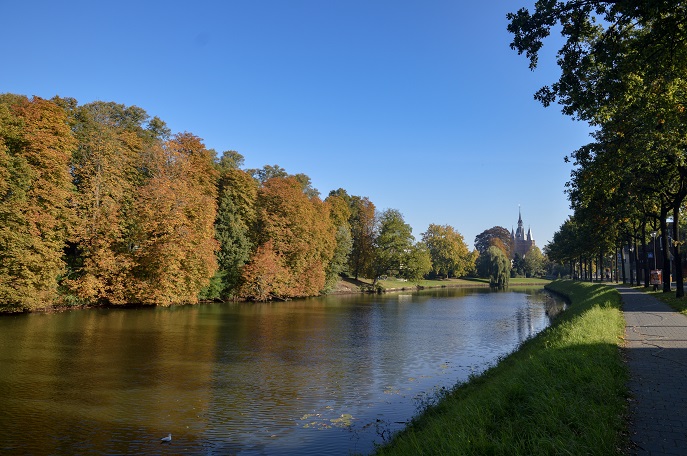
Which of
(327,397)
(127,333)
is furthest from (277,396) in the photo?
(127,333)

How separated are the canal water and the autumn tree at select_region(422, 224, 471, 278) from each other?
8125cm

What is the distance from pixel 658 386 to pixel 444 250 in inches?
3924

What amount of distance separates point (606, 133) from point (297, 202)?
37.4 meters

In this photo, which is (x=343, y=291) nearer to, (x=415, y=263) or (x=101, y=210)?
(x=415, y=263)

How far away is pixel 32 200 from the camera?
99.6ft

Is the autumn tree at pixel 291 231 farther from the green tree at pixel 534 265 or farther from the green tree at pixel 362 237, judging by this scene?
the green tree at pixel 534 265

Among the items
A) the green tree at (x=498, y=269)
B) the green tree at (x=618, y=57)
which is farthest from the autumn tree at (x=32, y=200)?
the green tree at (x=498, y=269)

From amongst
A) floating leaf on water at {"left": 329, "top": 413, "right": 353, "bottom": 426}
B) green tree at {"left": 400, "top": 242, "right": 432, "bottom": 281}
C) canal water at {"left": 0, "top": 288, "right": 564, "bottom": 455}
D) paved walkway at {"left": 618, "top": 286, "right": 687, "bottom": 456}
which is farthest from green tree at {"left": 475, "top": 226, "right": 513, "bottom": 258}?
floating leaf on water at {"left": 329, "top": 413, "right": 353, "bottom": 426}

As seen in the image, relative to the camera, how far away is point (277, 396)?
12.2 meters

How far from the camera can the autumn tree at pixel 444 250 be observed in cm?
10631

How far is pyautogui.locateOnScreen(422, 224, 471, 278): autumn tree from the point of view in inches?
4186

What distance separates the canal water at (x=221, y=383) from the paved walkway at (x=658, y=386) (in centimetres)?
463

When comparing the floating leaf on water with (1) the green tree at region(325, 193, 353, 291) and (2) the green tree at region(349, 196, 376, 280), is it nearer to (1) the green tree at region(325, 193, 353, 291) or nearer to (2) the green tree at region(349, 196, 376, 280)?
(1) the green tree at region(325, 193, 353, 291)

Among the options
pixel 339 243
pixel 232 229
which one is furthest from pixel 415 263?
pixel 232 229
